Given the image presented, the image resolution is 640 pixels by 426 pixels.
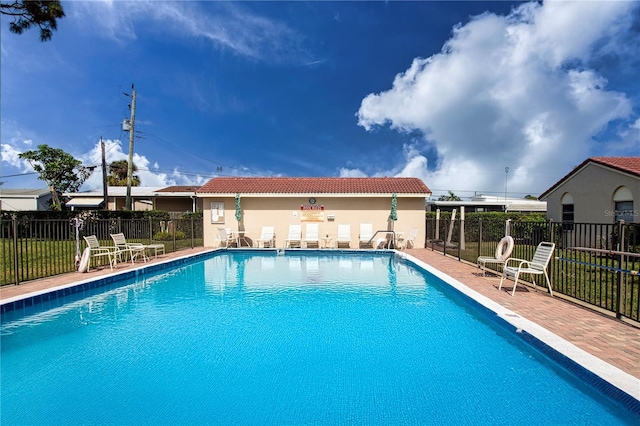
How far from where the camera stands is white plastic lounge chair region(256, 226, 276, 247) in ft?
57.2

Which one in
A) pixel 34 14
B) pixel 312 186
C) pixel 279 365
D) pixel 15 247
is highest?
pixel 34 14

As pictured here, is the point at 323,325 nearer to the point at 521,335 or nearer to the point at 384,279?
the point at 521,335

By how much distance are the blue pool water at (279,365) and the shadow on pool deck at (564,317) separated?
51cm

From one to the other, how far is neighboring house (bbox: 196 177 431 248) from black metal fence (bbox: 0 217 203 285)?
1.86 meters

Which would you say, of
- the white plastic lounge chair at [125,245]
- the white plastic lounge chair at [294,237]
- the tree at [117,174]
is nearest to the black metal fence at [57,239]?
the white plastic lounge chair at [125,245]

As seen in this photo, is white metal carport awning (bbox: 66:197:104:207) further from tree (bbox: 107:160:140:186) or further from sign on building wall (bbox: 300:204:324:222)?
sign on building wall (bbox: 300:204:324:222)

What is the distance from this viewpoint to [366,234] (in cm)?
1758

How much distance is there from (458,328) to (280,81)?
76.5 feet

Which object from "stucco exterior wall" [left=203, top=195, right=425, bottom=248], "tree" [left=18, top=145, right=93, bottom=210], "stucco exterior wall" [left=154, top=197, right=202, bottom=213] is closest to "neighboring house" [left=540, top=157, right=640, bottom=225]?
"stucco exterior wall" [left=203, top=195, right=425, bottom=248]

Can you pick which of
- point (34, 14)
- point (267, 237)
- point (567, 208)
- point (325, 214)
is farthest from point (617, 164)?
point (34, 14)

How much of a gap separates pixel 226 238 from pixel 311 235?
4369mm

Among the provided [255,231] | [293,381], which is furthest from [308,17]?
[293,381]

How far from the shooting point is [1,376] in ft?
13.1

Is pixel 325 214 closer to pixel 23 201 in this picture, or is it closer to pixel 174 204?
pixel 174 204
